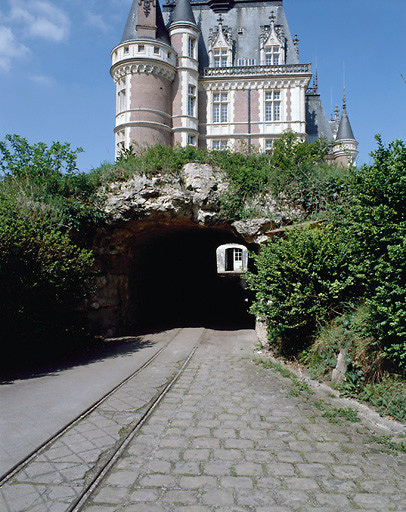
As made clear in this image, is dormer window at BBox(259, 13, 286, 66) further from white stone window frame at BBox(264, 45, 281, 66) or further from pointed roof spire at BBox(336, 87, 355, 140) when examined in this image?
pointed roof spire at BBox(336, 87, 355, 140)

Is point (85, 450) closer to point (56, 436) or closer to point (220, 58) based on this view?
point (56, 436)

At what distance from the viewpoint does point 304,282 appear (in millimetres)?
7578

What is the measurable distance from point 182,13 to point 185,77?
5.81m

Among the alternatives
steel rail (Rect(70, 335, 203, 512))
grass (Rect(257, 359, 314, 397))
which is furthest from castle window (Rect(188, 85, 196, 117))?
steel rail (Rect(70, 335, 203, 512))

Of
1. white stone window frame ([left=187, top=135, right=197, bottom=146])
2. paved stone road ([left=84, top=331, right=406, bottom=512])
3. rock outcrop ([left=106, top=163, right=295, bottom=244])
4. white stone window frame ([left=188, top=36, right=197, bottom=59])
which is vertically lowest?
paved stone road ([left=84, top=331, right=406, bottom=512])

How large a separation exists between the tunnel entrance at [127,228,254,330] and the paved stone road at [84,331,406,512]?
798cm

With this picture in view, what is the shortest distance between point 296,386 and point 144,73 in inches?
1094

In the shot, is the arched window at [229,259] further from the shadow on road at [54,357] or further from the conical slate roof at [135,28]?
the shadow on road at [54,357]

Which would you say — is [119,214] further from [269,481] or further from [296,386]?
[269,481]

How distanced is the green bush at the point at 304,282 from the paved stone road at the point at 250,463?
2.04m

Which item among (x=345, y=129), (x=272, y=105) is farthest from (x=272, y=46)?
(x=345, y=129)

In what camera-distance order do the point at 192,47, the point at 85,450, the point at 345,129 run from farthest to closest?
the point at 345,129
the point at 192,47
the point at 85,450

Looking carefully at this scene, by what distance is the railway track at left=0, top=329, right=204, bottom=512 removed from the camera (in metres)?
3.27

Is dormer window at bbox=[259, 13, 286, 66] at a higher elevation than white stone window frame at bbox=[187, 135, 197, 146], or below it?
higher
